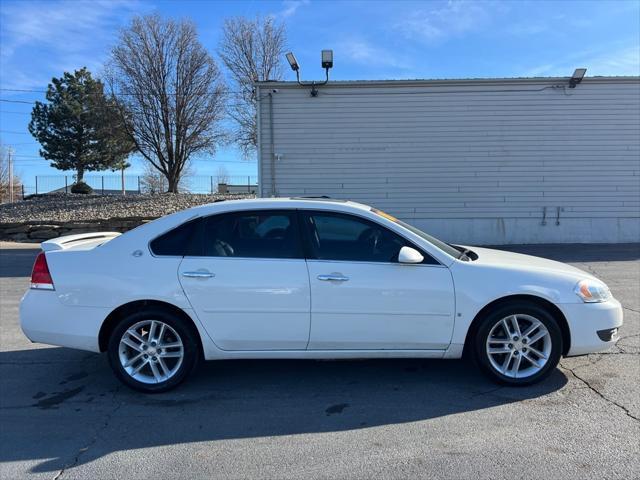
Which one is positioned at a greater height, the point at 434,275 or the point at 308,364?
the point at 434,275

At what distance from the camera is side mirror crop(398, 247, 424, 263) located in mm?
3967

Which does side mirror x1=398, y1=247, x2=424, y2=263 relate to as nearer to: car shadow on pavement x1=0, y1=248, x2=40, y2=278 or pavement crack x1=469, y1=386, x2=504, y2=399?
pavement crack x1=469, y1=386, x2=504, y2=399

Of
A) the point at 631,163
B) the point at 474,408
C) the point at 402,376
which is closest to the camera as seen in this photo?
the point at 474,408

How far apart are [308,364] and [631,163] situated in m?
14.0

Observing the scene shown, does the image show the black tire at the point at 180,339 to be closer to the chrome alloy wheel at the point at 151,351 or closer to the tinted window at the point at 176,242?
the chrome alloy wheel at the point at 151,351

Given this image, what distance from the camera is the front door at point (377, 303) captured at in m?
4.00

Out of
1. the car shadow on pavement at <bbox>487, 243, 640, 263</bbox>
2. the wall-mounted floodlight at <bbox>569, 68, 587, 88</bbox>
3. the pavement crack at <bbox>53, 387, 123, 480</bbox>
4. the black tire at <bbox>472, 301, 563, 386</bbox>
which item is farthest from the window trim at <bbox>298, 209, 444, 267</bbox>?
the wall-mounted floodlight at <bbox>569, 68, 587, 88</bbox>

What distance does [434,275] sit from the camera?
404 centimetres

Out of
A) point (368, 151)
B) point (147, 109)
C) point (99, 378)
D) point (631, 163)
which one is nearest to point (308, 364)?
point (99, 378)

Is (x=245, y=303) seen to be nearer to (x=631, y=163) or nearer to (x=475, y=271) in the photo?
(x=475, y=271)

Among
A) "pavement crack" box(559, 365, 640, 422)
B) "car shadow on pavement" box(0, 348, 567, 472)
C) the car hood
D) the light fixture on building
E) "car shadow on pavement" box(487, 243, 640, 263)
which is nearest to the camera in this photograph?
"car shadow on pavement" box(0, 348, 567, 472)

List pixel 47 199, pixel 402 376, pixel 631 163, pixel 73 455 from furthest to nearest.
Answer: pixel 47 199
pixel 631 163
pixel 402 376
pixel 73 455

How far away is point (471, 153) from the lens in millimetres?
14914

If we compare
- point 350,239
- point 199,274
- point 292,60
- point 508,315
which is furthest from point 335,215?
point 292,60
